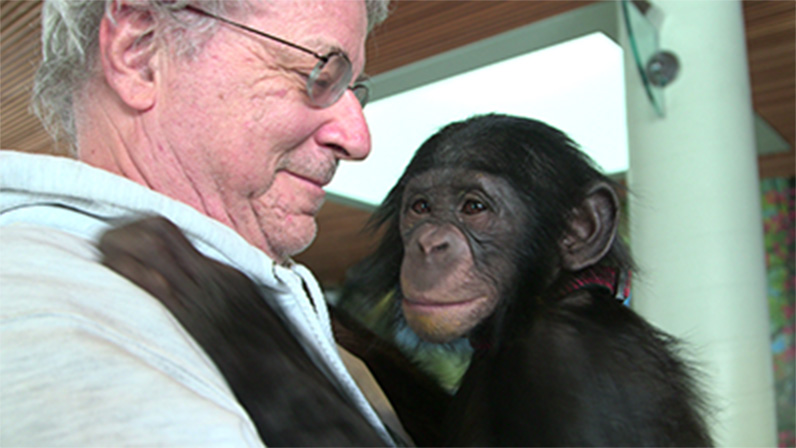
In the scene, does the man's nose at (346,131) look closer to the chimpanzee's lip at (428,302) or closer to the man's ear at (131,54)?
the man's ear at (131,54)

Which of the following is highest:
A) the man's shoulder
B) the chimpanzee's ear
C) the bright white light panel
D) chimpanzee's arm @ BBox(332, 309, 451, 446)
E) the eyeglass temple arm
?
the bright white light panel

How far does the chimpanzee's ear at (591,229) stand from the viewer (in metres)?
1.56

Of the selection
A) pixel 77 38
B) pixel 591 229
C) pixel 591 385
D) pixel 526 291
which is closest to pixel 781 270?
pixel 591 229

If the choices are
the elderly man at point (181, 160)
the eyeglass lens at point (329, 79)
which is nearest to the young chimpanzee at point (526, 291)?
the elderly man at point (181, 160)

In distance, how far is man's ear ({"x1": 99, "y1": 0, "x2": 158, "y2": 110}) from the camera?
0.97 m

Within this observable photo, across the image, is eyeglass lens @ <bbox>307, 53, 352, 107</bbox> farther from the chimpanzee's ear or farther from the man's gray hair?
the chimpanzee's ear

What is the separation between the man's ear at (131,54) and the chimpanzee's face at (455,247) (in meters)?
0.69

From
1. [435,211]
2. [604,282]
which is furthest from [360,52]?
[604,282]

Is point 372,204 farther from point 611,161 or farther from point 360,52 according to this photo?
point 360,52

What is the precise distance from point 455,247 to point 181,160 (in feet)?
2.38

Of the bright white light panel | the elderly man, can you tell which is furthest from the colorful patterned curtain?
the elderly man

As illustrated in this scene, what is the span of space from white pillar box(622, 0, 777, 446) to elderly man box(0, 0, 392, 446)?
1.32 metres

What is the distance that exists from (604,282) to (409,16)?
1369mm

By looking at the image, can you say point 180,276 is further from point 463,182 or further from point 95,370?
point 463,182
